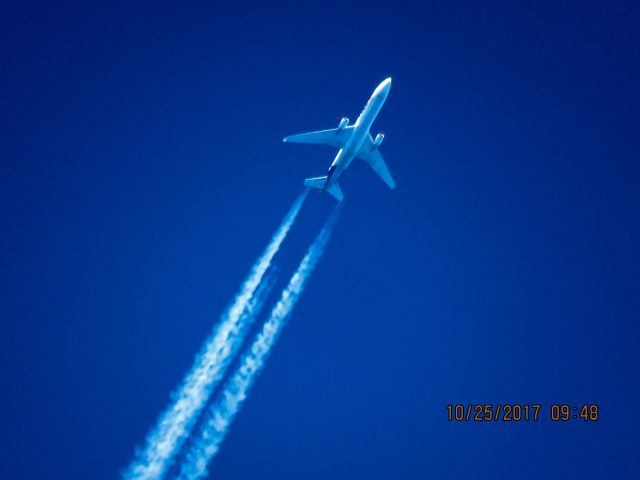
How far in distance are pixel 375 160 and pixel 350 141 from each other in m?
2.98

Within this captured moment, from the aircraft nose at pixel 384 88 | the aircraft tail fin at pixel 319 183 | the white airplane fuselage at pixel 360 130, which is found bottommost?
the aircraft tail fin at pixel 319 183

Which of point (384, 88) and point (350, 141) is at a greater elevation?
point (384, 88)

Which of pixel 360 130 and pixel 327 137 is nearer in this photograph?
pixel 360 130

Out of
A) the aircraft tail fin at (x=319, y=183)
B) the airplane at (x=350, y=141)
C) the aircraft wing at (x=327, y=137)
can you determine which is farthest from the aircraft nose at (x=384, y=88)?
the aircraft tail fin at (x=319, y=183)

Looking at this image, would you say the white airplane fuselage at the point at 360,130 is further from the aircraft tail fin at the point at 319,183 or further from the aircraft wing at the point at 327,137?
the aircraft tail fin at the point at 319,183

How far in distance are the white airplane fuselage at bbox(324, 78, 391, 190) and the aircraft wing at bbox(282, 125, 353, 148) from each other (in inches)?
15.5

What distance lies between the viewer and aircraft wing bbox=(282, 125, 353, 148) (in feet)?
64.4

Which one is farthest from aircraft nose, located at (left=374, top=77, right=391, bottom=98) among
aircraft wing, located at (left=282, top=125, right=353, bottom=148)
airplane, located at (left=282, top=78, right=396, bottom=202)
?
aircraft wing, located at (left=282, top=125, right=353, bottom=148)

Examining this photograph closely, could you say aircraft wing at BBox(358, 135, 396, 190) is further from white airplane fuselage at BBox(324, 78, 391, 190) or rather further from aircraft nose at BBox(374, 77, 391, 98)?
aircraft nose at BBox(374, 77, 391, 98)

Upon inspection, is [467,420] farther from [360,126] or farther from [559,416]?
[360,126]

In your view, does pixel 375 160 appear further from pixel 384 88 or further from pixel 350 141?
pixel 384 88

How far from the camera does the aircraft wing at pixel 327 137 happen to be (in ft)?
64.4

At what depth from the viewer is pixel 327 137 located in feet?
66.2

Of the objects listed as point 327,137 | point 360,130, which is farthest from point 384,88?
point 327,137
